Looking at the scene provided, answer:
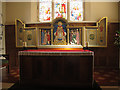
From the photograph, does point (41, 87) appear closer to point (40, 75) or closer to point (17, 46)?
point (40, 75)

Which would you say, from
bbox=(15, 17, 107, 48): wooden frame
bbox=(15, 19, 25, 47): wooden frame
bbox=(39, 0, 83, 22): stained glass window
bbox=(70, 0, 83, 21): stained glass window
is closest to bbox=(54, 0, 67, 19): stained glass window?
bbox=(39, 0, 83, 22): stained glass window

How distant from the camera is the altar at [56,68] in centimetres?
296

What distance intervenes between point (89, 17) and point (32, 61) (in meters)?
3.97

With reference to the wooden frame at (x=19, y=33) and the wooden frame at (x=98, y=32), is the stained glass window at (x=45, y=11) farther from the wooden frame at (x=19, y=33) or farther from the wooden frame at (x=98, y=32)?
the wooden frame at (x=98, y=32)

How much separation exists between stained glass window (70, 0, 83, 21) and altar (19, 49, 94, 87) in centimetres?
332

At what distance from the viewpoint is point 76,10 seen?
5.89 metres

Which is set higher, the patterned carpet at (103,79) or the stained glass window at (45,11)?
the stained glass window at (45,11)

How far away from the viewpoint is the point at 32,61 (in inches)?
121

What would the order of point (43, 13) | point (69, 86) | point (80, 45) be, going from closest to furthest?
1. point (69, 86)
2. point (80, 45)
3. point (43, 13)

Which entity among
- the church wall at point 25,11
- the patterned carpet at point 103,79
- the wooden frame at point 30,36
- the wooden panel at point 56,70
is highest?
the church wall at point 25,11

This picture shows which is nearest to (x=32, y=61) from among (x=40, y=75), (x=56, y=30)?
(x=40, y=75)

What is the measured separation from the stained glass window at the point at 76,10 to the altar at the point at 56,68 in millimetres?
3316

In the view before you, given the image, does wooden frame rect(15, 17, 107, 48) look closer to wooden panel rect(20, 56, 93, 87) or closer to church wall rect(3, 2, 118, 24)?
church wall rect(3, 2, 118, 24)

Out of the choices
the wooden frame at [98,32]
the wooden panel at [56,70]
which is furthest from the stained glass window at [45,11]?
the wooden panel at [56,70]
